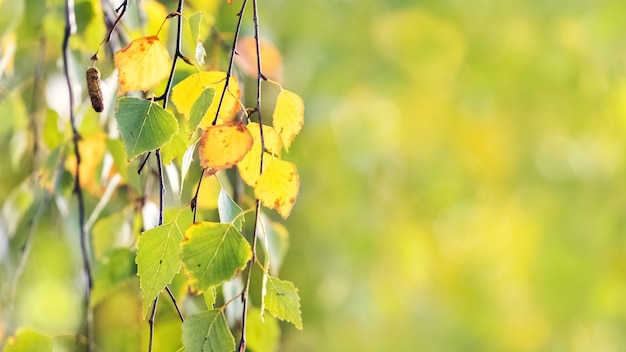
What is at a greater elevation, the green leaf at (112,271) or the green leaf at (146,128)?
the green leaf at (146,128)

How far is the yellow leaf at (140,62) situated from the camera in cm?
35

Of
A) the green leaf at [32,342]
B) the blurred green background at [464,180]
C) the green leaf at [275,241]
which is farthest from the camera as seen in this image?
the blurred green background at [464,180]

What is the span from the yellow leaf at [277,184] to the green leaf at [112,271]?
0.71 ft

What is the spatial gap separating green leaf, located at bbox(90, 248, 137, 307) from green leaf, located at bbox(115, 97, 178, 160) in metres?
0.21

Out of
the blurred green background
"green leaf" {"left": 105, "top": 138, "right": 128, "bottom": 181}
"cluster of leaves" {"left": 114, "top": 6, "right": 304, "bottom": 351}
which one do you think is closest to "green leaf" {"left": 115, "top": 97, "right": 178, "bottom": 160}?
"cluster of leaves" {"left": 114, "top": 6, "right": 304, "bottom": 351}

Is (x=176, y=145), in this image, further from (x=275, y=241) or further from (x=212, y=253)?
(x=275, y=241)

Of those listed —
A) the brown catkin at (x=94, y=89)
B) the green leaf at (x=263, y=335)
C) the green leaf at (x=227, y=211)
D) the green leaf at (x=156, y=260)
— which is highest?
the brown catkin at (x=94, y=89)

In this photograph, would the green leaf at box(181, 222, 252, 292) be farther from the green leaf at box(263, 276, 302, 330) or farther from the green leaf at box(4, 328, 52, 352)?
the green leaf at box(4, 328, 52, 352)

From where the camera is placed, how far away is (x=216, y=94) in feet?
1.14

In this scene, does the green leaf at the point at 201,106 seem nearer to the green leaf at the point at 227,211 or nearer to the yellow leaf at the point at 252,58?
the green leaf at the point at 227,211

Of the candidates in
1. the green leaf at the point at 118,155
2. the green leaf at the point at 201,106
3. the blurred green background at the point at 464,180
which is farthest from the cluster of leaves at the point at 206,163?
the blurred green background at the point at 464,180

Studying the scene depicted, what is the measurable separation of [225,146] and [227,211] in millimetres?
33

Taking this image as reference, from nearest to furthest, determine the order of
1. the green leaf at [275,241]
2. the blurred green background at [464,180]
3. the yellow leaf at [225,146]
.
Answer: the yellow leaf at [225,146] < the green leaf at [275,241] < the blurred green background at [464,180]

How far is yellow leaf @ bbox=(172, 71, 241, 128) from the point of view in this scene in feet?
1.13
